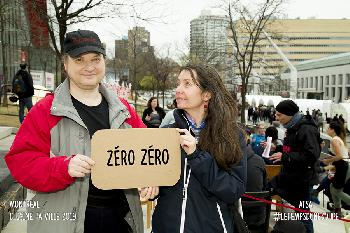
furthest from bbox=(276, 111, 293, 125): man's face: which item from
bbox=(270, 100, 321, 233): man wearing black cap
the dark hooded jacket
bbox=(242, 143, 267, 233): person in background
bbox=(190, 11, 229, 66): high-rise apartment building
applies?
bbox=(190, 11, 229, 66): high-rise apartment building

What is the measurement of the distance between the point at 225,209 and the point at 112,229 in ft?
2.31

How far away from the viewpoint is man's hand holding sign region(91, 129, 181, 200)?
6.73 ft

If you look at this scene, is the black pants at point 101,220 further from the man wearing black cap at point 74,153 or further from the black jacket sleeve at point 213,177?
the black jacket sleeve at point 213,177

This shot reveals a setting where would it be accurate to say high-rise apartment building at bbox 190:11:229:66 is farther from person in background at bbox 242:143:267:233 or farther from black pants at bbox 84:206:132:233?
black pants at bbox 84:206:132:233

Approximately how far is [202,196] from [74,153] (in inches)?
31.8

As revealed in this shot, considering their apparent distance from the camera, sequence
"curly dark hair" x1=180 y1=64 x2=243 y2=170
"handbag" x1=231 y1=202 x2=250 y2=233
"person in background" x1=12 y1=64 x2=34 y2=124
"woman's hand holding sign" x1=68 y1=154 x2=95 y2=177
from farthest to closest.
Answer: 1. "person in background" x1=12 y1=64 x2=34 y2=124
2. "handbag" x1=231 y1=202 x2=250 y2=233
3. "curly dark hair" x1=180 y1=64 x2=243 y2=170
4. "woman's hand holding sign" x1=68 y1=154 x2=95 y2=177

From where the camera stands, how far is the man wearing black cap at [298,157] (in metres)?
4.96

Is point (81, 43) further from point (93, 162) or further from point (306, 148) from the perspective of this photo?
point (306, 148)

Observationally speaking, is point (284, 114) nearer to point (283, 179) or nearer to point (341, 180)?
point (283, 179)

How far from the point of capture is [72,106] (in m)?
2.18

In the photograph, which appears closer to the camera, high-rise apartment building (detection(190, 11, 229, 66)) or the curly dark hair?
the curly dark hair

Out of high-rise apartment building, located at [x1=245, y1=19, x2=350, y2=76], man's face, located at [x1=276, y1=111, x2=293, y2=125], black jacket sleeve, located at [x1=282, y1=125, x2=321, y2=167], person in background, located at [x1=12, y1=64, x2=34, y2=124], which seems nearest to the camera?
black jacket sleeve, located at [x1=282, y1=125, x2=321, y2=167]

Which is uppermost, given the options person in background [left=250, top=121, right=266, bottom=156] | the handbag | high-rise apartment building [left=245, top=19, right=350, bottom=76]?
high-rise apartment building [left=245, top=19, right=350, bottom=76]

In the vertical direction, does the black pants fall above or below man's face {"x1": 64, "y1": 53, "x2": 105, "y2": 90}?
Result: below
